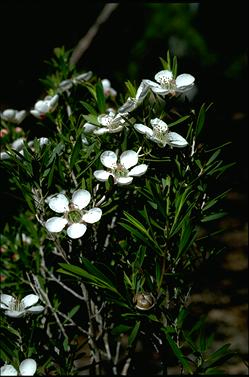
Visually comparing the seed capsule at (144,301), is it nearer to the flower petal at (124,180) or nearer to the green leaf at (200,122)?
the flower petal at (124,180)

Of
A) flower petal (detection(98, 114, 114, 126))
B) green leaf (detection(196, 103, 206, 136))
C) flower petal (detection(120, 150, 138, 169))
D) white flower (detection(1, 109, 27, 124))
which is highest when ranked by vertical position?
white flower (detection(1, 109, 27, 124))

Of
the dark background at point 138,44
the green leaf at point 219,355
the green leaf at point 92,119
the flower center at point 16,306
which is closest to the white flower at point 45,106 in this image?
the green leaf at point 92,119

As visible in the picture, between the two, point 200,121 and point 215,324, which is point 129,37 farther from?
point 200,121

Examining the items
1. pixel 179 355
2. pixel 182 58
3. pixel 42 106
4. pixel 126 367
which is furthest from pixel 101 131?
pixel 182 58

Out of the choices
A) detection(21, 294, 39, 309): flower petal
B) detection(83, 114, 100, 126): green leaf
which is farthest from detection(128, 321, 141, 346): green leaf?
detection(83, 114, 100, 126): green leaf

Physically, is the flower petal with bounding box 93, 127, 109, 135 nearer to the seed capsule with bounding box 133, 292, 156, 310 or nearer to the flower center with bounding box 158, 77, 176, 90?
the flower center with bounding box 158, 77, 176, 90

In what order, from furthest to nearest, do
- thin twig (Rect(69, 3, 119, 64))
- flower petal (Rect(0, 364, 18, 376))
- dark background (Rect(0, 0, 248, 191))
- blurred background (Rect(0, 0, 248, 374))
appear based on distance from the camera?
dark background (Rect(0, 0, 248, 191)), thin twig (Rect(69, 3, 119, 64)), blurred background (Rect(0, 0, 248, 374)), flower petal (Rect(0, 364, 18, 376))

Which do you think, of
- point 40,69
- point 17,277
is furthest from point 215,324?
point 40,69
